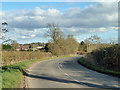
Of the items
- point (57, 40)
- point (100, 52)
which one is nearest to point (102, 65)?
point (100, 52)

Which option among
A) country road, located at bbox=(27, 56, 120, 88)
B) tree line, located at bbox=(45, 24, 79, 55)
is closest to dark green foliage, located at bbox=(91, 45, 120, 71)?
country road, located at bbox=(27, 56, 120, 88)

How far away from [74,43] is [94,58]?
61151 millimetres

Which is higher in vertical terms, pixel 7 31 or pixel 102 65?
pixel 7 31

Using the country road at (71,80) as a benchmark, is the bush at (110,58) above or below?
above

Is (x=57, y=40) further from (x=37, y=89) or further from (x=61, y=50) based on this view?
(x=37, y=89)

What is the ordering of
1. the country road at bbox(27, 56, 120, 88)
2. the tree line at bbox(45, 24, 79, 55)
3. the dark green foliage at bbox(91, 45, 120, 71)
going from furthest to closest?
1. the tree line at bbox(45, 24, 79, 55)
2. the dark green foliage at bbox(91, 45, 120, 71)
3. the country road at bbox(27, 56, 120, 88)

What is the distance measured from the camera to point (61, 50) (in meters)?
69.8

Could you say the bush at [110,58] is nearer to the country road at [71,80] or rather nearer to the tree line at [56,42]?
the country road at [71,80]

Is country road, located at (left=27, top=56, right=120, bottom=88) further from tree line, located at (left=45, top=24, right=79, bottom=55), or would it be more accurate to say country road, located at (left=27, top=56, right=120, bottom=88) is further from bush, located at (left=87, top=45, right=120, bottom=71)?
tree line, located at (left=45, top=24, right=79, bottom=55)

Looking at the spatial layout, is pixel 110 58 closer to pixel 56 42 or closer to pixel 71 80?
pixel 71 80

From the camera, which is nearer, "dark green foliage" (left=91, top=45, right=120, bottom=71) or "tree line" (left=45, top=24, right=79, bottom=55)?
"dark green foliage" (left=91, top=45, right=120, bottom=71)

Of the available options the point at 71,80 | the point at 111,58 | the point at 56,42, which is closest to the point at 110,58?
the point at 111,58

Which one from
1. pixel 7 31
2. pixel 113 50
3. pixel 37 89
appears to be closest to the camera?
pixel 37 89

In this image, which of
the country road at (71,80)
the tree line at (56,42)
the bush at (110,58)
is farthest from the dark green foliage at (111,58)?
the tree line at (56,42)
